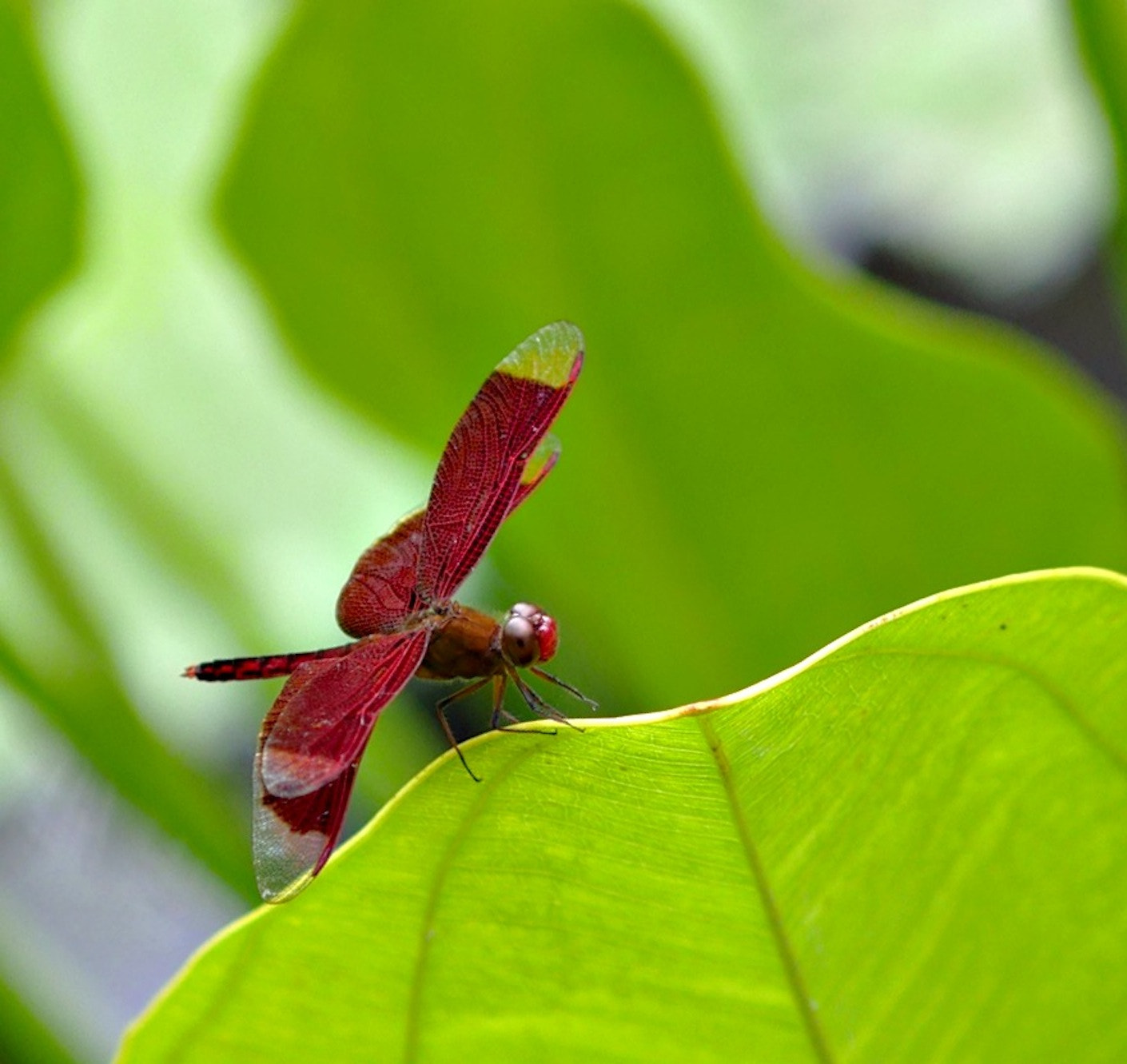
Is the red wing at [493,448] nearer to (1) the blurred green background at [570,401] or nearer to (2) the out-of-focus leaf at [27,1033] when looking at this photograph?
(1) the blurred green background at [570,401]

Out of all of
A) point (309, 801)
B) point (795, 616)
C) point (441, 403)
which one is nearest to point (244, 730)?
point (441, 403)

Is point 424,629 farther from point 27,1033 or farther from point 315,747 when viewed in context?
point 27,1033

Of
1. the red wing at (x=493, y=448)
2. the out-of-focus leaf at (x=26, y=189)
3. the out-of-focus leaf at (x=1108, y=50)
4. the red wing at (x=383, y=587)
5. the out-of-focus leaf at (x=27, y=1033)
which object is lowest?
the out-of-focus leaf at (x=27, y=1033)

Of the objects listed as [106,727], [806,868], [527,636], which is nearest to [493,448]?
[527,636]

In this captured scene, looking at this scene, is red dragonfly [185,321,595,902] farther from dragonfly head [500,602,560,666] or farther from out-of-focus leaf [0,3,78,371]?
out-of-focus leaf [0,3,78,371]

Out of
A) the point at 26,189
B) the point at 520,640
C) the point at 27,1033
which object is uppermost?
the point at 26,189

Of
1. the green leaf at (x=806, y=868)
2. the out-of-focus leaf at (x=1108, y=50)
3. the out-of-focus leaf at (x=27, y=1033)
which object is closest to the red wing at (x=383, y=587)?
the green leaf at (x=806, y=868)

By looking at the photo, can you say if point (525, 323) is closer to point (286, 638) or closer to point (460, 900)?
point (286, 638)
